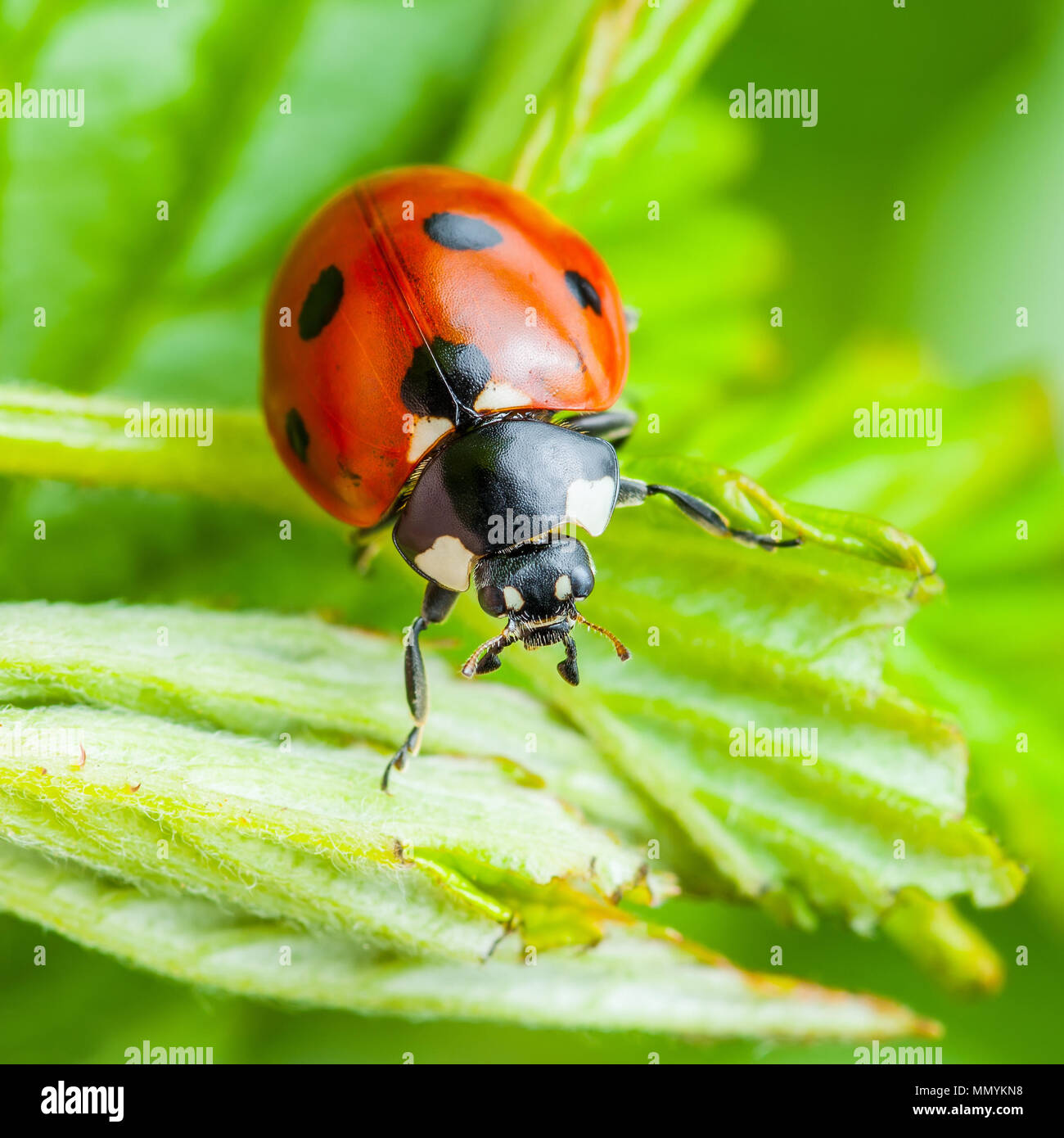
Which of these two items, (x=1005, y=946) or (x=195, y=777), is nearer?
(x=195, y=777)

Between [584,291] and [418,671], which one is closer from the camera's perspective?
[418,671]

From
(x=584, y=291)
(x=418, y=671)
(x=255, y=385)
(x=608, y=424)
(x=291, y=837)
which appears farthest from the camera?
(x=255, y=385)

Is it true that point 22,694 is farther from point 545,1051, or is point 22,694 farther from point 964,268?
point 964,268

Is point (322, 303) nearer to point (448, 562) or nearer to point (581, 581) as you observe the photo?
point (448, 562)

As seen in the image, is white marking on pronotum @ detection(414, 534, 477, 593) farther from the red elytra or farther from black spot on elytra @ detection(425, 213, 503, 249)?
black spot on elytra @ detection(425, 213, 503, 249)

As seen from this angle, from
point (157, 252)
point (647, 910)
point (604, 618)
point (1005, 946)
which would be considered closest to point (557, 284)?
point (604, 618)

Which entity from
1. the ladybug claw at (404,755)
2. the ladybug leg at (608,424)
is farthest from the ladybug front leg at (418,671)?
the ladybug leg at (608,424)

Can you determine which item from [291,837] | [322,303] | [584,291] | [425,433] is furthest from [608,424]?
[291,837]

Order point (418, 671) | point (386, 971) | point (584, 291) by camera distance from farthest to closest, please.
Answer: point (584, 291), point (418, 671), point (386, 971)
